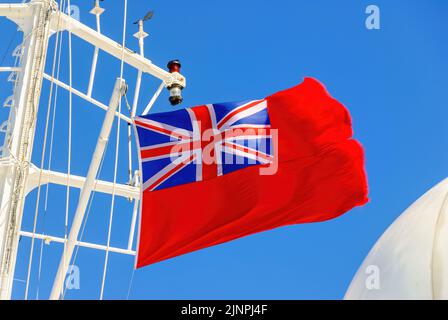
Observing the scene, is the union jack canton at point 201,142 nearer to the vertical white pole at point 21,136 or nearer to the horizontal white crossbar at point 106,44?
the vertical white pole at point 21,136

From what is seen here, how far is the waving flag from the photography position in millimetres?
10375

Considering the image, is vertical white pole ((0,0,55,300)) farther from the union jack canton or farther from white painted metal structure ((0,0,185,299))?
the union jack canton

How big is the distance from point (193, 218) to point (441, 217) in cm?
487

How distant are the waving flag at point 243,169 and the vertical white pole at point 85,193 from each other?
19.0 inches

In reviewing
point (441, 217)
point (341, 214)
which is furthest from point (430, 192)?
point (341, 214)

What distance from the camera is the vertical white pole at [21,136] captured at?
36.0 feet

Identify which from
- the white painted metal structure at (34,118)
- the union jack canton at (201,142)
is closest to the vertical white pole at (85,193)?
the white painted metal structure at (34,118)

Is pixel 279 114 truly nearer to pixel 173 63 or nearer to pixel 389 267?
pixel 173 63

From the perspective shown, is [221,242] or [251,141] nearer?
[221,242]

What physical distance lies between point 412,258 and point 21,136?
7.49 meters

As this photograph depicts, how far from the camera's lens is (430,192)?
6.79 m
